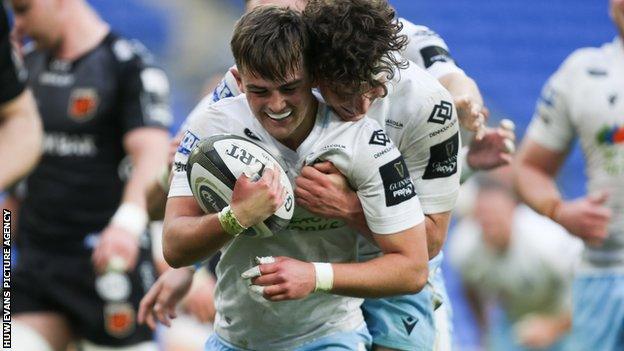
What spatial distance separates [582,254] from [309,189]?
3.01 m

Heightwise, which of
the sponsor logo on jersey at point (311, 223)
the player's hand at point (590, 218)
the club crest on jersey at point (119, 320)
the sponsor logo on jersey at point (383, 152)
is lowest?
the club crest on jersey at point (119, 320)

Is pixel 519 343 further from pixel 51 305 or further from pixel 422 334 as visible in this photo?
pixel 422 334

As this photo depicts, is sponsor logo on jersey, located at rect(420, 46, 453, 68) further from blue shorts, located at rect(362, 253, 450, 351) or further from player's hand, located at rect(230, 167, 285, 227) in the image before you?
player's hand, located at rect(230, 167, 285, 227)

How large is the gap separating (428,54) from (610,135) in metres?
1.83

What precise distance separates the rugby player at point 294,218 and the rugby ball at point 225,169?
54 millimetres

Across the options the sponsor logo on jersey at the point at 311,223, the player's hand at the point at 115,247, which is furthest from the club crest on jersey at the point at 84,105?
the sponsor logo on jersey at the point at 311,223

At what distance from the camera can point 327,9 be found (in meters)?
3.86

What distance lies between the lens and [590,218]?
6.21m

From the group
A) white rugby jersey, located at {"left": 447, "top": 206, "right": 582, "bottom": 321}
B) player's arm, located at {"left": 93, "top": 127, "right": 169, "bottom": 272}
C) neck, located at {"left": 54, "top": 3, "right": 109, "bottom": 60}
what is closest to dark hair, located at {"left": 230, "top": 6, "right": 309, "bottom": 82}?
player's arm, located at {"left": 93, "top": 127, "right": 169, "bottom": 272}

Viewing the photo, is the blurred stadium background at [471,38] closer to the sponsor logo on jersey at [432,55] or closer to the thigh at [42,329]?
the thigh at [42,329]

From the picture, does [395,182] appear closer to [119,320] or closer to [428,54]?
[428,54]

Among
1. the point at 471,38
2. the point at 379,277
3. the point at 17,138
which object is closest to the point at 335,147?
the point at 379,277

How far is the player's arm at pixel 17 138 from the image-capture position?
4930 millimetres

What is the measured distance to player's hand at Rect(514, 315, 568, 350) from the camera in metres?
7.85
